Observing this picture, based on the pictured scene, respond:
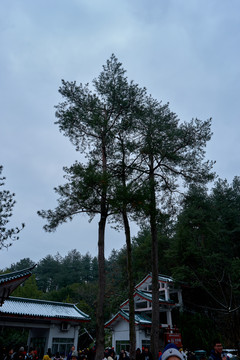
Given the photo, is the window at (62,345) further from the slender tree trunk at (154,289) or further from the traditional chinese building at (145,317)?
the slender tree trunk at (154,289)

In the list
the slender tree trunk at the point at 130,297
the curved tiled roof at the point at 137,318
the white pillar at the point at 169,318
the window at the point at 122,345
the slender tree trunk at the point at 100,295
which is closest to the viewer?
the slender tree trunk at the point at 100,295

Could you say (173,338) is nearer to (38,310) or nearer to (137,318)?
(137,318)

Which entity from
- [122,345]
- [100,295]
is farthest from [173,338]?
[100,295]

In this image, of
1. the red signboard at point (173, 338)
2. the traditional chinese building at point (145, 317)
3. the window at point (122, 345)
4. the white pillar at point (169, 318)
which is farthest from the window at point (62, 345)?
the white pillar at point (169, 318)

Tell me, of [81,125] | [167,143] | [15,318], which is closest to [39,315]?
[15,318]

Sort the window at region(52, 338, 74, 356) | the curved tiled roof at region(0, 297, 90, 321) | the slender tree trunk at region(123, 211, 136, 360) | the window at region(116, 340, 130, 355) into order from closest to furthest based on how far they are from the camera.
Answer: the slender tree trunk at region(123, 211, 136, 360)
the curved tiled roof at region(0, 297, 90, 321)
the window at region(52, 338, 74, 356)
the window at region(116, 340, 130, 355)

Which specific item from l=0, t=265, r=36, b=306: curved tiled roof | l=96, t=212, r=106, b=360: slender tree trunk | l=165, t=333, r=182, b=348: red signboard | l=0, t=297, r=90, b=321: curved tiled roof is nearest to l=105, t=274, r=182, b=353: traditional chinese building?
l=165, t=333, r=182, b=348: red signboard

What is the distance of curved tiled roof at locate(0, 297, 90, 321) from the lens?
15.8 meters

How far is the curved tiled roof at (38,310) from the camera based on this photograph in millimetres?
15789

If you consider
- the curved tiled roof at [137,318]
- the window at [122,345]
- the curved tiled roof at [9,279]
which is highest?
the curved tiled roof at [9,279]

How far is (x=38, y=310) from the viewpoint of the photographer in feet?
57.5

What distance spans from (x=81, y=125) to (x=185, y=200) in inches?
285

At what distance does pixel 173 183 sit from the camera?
50.2ft

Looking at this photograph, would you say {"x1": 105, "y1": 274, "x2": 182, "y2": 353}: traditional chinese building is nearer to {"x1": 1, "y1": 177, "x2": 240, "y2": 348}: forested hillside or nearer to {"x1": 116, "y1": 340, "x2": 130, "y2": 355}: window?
{"x1": 116, "y1": 340, "x2": 130, "y2": 355}: window
